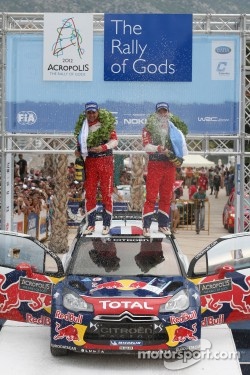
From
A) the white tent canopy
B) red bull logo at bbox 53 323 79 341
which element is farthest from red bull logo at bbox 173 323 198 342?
the white tent canopy

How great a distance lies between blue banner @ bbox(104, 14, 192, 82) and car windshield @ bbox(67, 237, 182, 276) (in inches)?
172

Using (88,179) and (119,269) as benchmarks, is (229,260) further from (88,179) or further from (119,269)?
(88,179)

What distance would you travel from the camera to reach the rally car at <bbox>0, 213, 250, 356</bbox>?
8414 millimetres

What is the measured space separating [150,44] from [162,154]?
3.05 meters

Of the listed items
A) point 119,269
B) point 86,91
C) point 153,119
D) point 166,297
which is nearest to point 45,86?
point 86,91

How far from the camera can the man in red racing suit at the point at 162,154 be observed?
10914 millimetres

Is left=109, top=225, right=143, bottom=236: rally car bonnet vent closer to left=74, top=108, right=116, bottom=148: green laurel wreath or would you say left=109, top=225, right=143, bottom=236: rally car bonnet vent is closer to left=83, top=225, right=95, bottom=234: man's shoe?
left=83, top=225, right=95, bottom=234: man's shoe

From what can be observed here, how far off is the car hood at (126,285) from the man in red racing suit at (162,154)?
1.82 meters

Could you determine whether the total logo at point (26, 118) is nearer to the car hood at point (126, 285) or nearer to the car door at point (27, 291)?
the car door at point (27, 291)

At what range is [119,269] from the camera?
30.7 ft

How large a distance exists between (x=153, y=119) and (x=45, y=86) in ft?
9.95

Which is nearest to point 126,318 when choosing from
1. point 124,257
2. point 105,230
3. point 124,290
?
point 124,290

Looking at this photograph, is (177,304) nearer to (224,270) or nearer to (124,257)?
(224,270)

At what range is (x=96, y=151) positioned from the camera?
10820mm
